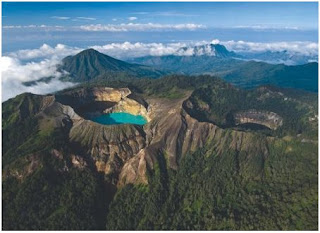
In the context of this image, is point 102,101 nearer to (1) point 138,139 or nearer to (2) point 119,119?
(2) point 119,119

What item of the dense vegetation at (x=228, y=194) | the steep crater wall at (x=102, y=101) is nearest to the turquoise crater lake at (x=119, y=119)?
the steep crater wall at (x=102, y=101)

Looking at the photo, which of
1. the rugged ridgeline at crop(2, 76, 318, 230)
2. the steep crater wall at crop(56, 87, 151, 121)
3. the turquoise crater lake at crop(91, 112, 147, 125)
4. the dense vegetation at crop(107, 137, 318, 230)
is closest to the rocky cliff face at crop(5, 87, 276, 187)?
the rugged ridgeline at crop(2, 76, 318, 230)

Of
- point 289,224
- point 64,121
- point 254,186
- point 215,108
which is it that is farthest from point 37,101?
point 289,224

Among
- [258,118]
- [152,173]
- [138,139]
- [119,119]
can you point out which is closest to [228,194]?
[152,173]

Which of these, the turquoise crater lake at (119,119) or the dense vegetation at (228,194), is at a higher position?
the turquoise crater lake at (119,119)

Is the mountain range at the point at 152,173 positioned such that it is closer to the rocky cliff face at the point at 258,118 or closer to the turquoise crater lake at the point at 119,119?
the turquoise crater lake at the point at 119,119

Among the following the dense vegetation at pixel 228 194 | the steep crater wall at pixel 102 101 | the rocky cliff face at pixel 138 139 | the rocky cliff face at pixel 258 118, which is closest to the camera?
the dense vegetation at pixel 228 194
